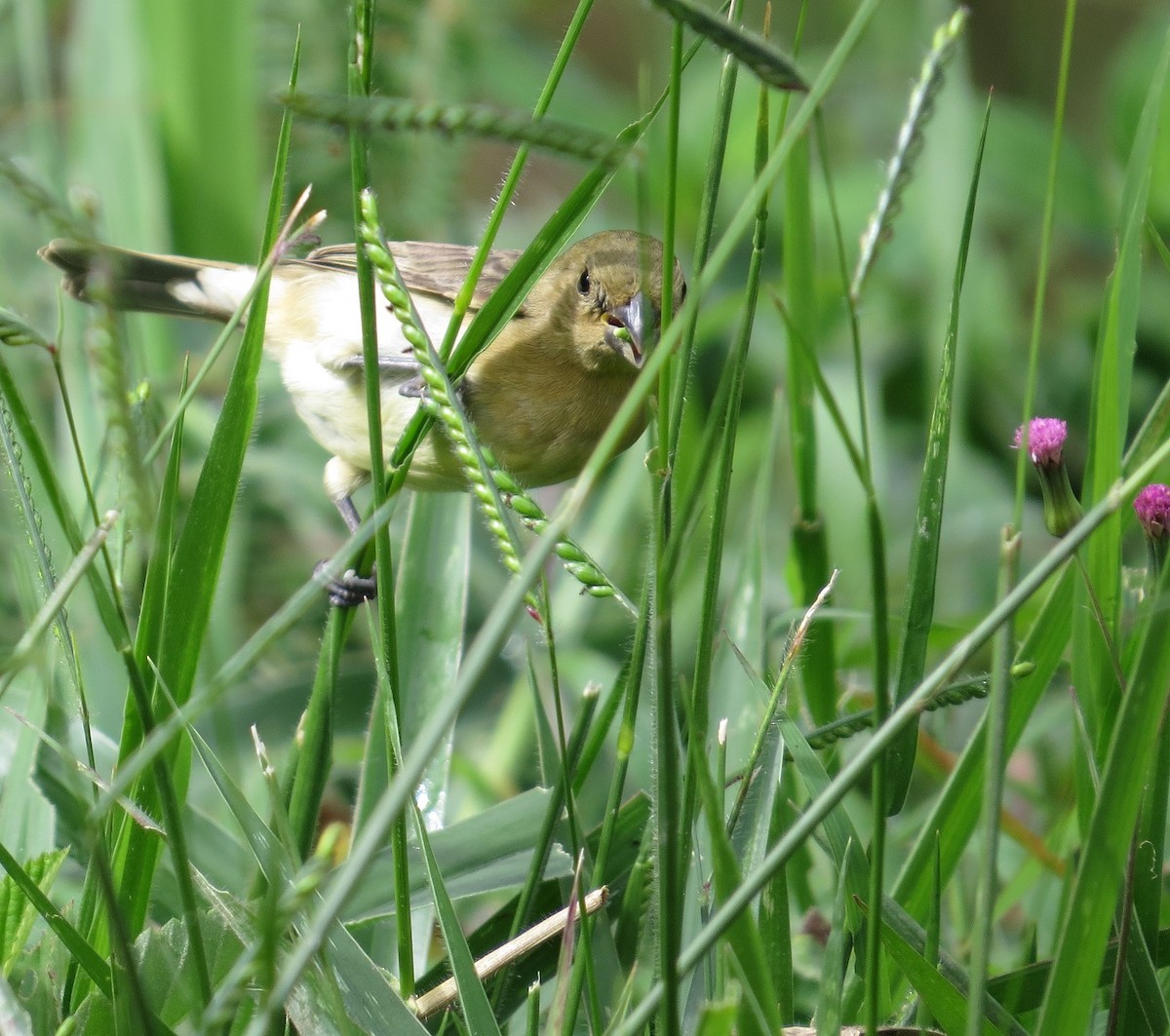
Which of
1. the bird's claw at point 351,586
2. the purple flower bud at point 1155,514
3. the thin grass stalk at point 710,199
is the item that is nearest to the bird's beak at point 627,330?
the bird's claw at point 351,586

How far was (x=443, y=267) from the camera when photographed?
318 centimetres

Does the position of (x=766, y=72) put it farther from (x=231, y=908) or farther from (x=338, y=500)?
(x=338, y=500)

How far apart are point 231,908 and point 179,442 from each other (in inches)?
20.1

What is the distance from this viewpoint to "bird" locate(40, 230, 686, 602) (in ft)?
8.65

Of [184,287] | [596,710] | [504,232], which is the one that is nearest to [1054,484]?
[596,710]

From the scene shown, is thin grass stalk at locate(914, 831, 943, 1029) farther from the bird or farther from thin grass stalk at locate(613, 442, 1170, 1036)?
the bird

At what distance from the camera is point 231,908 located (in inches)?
53.8

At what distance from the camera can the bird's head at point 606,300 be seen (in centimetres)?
259

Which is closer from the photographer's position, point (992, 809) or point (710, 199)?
point (992, 809)

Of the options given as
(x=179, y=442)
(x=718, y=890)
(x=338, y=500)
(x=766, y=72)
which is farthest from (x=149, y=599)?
(x=338, y=500)

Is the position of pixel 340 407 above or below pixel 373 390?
below

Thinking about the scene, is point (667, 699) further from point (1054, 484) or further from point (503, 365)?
point (503, 365)

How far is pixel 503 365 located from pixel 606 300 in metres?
0.24

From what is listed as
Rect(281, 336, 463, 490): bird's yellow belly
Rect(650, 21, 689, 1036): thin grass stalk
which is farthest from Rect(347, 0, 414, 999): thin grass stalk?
Rect(281, 336, 463, 490): bird's yellow belly
